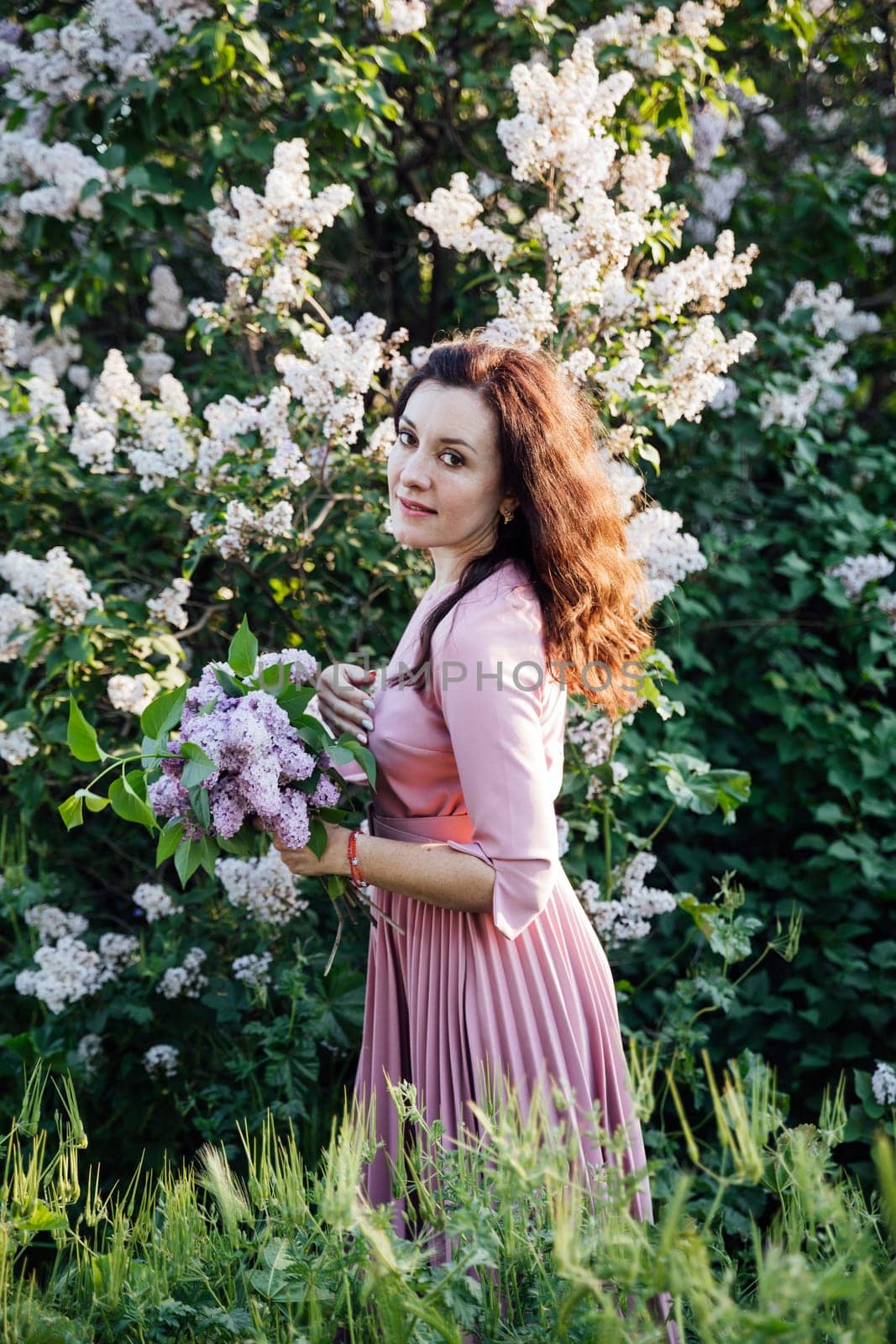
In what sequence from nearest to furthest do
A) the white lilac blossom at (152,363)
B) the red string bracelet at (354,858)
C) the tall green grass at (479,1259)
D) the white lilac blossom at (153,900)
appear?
the tall green grass at (479,1259) → the red string bracelet at (354,858) → the white lilac blossom at (153,900) → the white lilac blossom at (152,363)

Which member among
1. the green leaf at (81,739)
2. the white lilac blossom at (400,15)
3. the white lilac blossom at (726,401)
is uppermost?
the white lilac blossom at (400,15)

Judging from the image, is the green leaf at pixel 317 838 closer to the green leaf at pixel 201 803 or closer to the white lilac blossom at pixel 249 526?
the green leaf at pixel 201 803

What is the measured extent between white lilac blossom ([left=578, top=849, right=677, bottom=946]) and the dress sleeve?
105cm

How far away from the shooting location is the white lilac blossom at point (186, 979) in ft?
9.34

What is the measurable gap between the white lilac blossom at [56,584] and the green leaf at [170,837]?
113 cm

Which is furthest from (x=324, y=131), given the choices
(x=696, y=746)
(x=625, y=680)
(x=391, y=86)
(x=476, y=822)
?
(x=476, y=822)

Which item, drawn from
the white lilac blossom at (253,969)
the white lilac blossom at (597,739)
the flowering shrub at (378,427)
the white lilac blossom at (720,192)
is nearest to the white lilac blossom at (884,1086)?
the flowering shrub at (378,427)

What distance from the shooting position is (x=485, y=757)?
1655mm

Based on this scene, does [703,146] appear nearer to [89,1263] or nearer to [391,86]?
[391,86]

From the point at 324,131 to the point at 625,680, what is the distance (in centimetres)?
180

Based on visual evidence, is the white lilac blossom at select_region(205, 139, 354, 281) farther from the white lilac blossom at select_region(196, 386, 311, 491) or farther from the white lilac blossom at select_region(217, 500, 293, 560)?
the white lilac blossom at select_region(217, 500, 293, 560)

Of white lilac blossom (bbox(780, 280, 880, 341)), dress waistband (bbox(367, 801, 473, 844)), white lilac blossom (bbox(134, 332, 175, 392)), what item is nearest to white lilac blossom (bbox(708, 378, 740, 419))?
white lilac blossom (bbox(780, 280, 880, 341))

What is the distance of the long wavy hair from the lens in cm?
186

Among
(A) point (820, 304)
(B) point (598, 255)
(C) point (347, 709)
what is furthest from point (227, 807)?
(A) point (820, 304)
